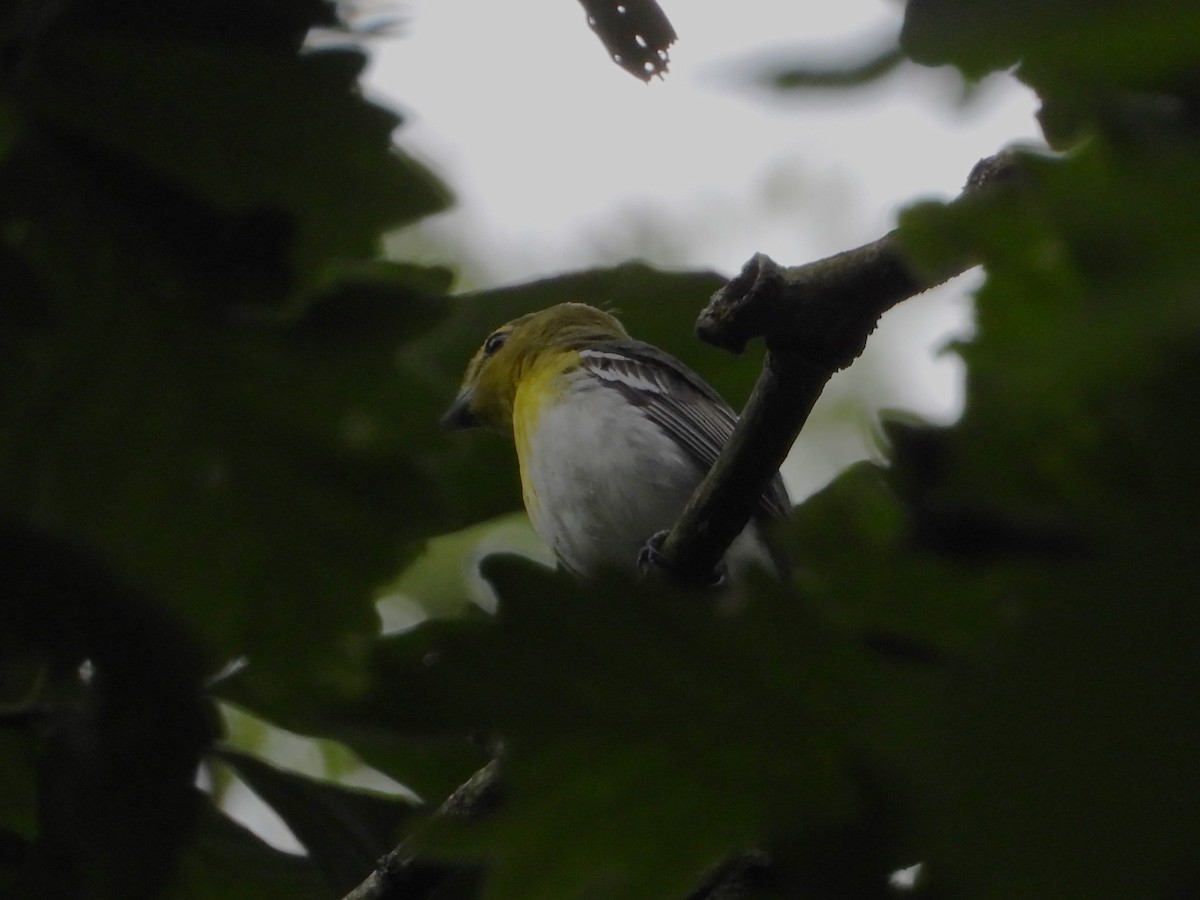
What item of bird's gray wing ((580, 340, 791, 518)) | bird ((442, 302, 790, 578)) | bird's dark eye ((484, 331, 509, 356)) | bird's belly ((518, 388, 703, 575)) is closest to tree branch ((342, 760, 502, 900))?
bird ((442, 302, 790, 578))

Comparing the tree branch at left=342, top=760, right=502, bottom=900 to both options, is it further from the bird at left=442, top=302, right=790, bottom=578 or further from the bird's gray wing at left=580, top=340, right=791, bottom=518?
the bird's gray wing at left=580, top=340, right=791, bottom=518

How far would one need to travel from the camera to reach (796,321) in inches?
58.1

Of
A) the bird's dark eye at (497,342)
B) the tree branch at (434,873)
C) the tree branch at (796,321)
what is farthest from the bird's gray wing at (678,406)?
the tree branch at (796,321)

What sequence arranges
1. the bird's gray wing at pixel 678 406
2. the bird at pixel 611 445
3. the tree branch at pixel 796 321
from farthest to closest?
the bird's gray wing at pixel 678 406 → the bird at pixel 611 445 → the tree branch at pixel 796 321

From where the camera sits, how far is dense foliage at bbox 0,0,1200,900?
1.28ft

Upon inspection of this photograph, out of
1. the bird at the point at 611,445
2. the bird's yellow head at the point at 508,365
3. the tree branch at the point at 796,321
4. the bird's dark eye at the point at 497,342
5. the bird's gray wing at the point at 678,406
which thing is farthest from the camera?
the bird's dark eye at the point at 497,342

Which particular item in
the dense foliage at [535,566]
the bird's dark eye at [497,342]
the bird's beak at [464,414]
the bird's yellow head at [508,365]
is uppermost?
the bird's dark eye at [497,342]

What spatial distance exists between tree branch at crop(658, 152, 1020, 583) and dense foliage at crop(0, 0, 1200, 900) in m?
0.37

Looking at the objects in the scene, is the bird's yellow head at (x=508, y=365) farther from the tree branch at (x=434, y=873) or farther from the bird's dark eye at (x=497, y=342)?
the tree branch at (x=434, y=873)

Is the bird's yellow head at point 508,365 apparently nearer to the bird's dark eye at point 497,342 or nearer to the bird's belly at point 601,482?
the bird's dark eye at point 497,342

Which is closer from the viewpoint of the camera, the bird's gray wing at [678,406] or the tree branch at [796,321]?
the tree branch at [796,321]

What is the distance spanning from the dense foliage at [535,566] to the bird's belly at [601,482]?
10.5 feet

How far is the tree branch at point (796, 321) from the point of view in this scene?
128 centimetres

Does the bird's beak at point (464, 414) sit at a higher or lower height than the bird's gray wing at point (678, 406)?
higher
